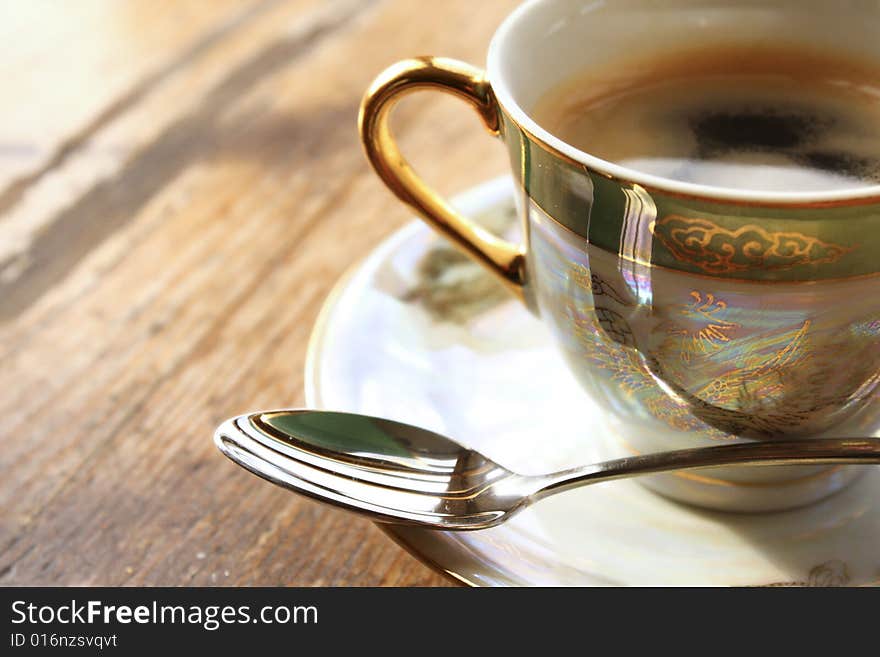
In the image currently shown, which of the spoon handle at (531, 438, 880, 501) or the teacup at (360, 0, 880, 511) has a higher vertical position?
the teacup at (360, 0, 880, 511)

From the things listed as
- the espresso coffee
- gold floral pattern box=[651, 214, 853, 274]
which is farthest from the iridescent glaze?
the espresso coffee

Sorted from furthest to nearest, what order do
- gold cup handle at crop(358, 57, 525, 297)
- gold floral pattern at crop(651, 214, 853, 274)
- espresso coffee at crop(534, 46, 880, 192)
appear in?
espresso coffee at crop(534, 46, 880, 192), gold cup handle at crop(358, 57, 525, 297), gold floral pattern at crop(651, 214, 853, 274)

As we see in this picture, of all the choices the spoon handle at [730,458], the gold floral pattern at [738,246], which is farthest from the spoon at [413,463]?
the gold floral pattern at [738,246]

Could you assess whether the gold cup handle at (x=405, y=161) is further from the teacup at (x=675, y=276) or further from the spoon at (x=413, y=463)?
the spoon at (x=413, y=463)

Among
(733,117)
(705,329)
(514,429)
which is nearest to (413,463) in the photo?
(514,429)

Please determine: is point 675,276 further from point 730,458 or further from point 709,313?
point 730,458

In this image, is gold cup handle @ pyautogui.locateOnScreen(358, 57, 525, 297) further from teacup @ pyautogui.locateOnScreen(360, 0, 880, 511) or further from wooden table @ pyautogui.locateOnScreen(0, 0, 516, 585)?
wooden table @ pyautogui.locateOnScreen(0, 0, 516, 585)
